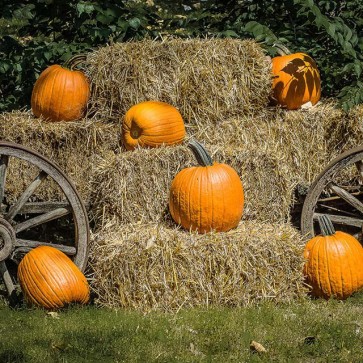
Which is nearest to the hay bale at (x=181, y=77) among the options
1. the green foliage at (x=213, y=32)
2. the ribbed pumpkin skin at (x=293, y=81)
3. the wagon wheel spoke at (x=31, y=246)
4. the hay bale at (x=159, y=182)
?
the ribbed pumpkin skin at (x=293, y=81)

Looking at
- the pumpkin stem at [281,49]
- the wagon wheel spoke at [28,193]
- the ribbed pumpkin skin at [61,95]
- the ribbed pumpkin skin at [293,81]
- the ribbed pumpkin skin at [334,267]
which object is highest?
the pumpkin stem at [281,49]

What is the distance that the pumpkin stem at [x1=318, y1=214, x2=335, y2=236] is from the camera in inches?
246

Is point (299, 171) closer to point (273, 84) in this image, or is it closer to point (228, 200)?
point (273, 84)

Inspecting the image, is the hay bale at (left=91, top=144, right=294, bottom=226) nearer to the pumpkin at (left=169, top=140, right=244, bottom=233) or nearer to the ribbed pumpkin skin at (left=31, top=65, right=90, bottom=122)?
the pumpkin at (left=169, top=140, right=244, bottom=233)

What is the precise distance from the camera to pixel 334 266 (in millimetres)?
6098

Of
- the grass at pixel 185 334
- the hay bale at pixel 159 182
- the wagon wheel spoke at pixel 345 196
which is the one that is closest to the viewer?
Result: the grass at pixel 185 334

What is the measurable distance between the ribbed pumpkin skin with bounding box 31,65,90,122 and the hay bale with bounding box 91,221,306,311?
1289 mm

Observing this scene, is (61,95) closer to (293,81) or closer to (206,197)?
(206,197)

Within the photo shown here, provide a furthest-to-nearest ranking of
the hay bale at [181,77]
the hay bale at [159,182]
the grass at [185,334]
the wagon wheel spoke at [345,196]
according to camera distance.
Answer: the hay bale at [181,77] < the wagon wheel spoke at [345,196] < the hay bale at [159,182] < the grass at [185,334]

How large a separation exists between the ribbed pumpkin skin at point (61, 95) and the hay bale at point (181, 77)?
95mm

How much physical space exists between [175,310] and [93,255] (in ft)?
2.35

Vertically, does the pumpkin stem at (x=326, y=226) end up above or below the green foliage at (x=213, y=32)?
below

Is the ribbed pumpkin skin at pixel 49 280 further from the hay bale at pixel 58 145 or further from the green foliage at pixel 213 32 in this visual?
the green foliage at pixel 213 32

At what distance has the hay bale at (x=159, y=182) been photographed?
6.20m
